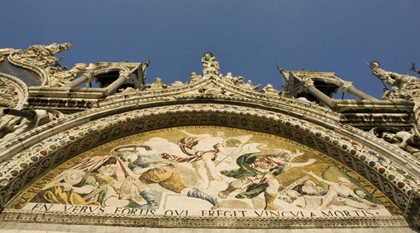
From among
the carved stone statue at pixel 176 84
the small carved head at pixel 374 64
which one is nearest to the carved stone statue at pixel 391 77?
the small carved head at pixel 374 64

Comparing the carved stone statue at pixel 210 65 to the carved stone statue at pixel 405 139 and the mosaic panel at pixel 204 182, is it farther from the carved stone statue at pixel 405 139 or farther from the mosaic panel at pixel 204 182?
the carved stone statue at pixel 405 139

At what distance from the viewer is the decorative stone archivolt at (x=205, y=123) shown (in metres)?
5.50

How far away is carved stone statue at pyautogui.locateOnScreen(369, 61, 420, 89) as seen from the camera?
1006 cm

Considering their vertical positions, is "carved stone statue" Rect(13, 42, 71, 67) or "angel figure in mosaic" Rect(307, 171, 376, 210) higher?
"carved stone statue" Rect(13, 42, 71, 67)

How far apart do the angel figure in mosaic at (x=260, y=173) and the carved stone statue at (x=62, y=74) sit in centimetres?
566

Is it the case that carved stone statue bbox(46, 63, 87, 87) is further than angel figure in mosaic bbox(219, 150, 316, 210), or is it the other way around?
carved stone statue bbox(46, 63, 87, 87)

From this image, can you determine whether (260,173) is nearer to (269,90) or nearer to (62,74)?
(269,90)

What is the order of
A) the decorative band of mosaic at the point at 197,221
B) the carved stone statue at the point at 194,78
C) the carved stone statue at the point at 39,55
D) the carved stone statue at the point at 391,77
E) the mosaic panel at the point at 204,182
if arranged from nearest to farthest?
the decorative band of mosaic at the point at 197,221
the mosaic panel at the point at 204,182
the carved stone statue at the point at 194,78
the carved stone statue at the point at 391,77
the carved stone statue at the point at 39,55

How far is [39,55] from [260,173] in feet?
29.9

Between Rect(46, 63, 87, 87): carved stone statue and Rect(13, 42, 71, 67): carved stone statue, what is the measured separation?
579mm

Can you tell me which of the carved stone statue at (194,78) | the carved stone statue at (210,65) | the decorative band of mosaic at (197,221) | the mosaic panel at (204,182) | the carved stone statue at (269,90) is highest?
the carved stone statue at (210,65)

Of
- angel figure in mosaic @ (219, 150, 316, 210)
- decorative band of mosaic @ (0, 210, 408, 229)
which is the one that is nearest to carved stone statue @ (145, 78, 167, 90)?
angel figure in mosaic @ (219, 150, 316, 210)

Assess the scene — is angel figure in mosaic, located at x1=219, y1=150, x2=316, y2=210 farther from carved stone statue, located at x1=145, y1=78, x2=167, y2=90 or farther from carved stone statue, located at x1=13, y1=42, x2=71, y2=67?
carved stone statue, located at x1=13, y1=42, x2=71, y2=67

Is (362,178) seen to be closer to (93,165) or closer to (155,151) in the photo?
(155,151)
